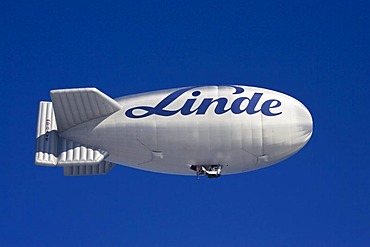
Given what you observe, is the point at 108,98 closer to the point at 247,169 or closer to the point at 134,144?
the point at 134,144

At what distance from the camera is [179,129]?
46688 millimetres

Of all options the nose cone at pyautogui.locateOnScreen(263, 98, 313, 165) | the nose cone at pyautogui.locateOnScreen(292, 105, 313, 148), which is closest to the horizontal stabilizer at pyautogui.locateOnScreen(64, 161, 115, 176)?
the nose cone at pyautogui.locateOnScreen(263, 98, 313, 165)

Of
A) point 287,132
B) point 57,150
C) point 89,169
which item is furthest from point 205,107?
point 57,150

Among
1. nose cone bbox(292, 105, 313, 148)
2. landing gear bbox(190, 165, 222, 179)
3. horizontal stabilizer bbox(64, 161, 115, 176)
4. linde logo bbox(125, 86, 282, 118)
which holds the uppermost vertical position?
linde logo bbox(125, 86, 282, 118)

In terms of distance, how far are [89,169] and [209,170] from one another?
7.88 meters

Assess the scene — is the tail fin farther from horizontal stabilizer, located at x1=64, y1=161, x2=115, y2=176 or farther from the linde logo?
the linde logo

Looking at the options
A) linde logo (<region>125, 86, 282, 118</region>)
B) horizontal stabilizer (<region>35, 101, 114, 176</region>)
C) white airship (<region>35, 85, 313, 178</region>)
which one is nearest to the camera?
white airship (<region>35, 85, 313, 178</region>)

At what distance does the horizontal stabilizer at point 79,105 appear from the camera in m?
46.9

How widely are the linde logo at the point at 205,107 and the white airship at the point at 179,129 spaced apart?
60 millimetres

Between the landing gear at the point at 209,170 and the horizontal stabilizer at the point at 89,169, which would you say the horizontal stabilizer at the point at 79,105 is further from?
the landing gear at the point at 209,170

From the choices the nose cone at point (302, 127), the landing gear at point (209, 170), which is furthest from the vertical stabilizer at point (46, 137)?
the nose cone at point (302, 127)

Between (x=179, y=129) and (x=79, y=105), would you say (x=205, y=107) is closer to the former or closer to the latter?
(x=179, y=129)

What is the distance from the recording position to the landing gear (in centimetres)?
4797

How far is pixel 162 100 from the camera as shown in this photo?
1881 inches
